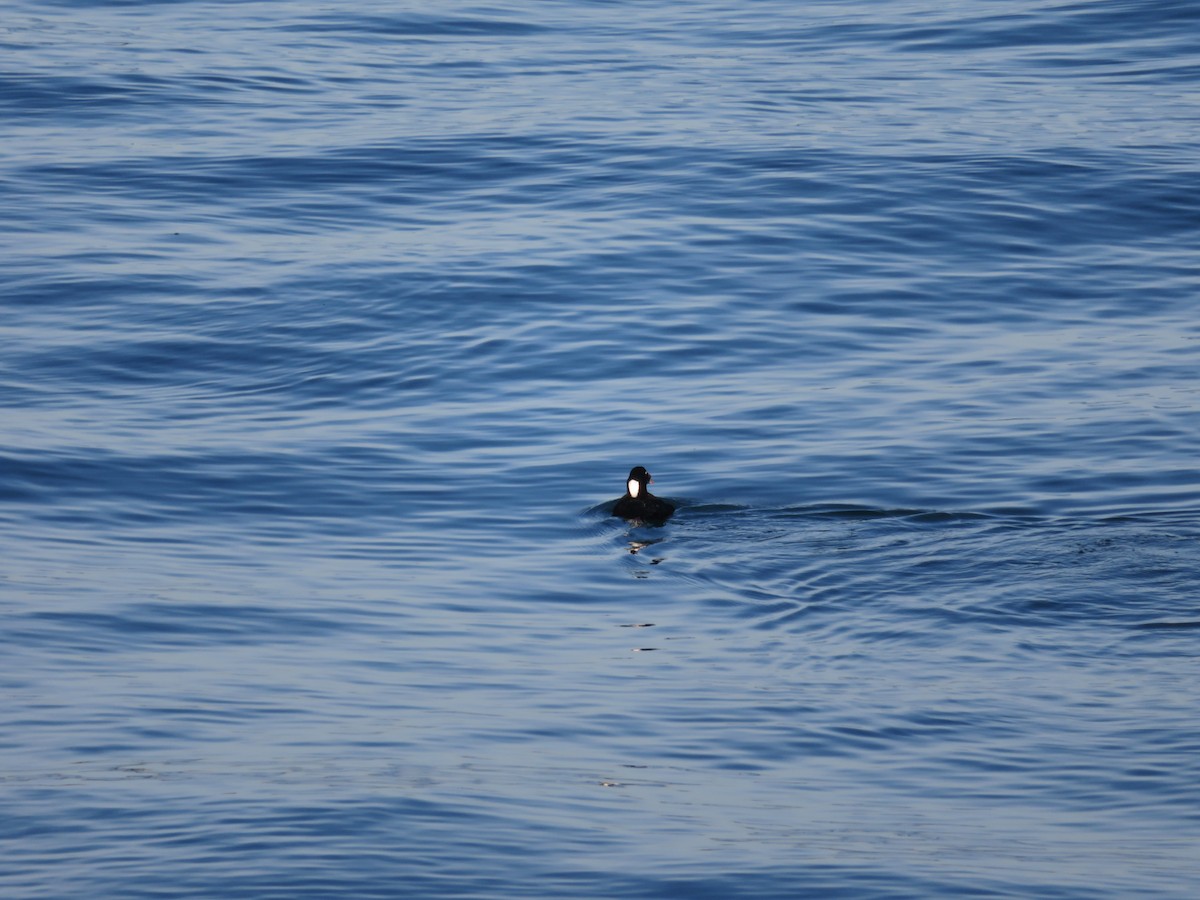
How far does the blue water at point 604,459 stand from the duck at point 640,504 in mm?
307

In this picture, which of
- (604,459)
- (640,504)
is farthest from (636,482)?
(604,459)

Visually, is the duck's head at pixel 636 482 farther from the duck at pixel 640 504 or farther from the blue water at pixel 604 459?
the blue water at pixel 604 459

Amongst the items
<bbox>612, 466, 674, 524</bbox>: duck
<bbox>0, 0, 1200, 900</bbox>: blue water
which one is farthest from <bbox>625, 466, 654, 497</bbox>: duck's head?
<bbox>0, 0, 1200, 900</bbox>: blue water

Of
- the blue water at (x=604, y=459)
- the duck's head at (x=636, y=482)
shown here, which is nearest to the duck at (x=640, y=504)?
the duck's head at (x=636, y=482)

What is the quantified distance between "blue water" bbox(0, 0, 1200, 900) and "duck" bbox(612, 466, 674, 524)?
0.31 m

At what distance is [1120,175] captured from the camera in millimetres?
25422

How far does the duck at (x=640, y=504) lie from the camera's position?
14.8m

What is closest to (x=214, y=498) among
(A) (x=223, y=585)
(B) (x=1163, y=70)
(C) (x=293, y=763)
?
(A) (x=223, y=585)

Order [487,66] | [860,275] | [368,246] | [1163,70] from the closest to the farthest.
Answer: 1. [860,275]
2. [368,246]
3. [1163,70]
4. [487,66]

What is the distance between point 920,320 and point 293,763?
12.2 metres

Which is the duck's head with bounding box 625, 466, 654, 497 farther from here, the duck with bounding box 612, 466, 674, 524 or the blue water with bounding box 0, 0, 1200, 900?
the blue water with bounding box 0, 0, 1200, 900

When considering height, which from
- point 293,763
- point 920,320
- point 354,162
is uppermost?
point 354,162

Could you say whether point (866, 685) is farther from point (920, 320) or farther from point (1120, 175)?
point (1120, 175)

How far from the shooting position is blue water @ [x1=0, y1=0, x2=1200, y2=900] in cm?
958
